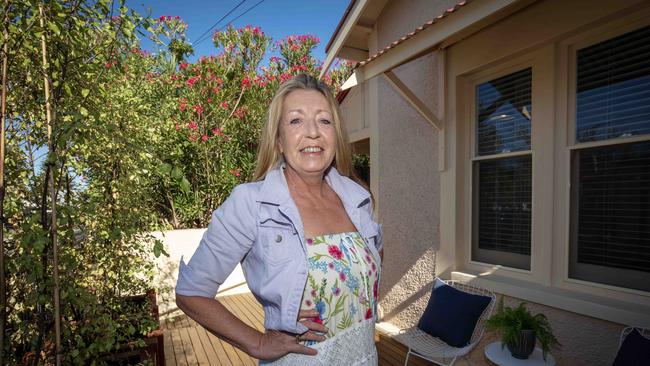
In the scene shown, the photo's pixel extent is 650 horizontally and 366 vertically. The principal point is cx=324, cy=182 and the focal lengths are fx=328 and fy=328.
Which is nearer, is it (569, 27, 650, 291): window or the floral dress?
the floral dress

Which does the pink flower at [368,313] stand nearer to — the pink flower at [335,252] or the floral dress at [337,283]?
the floral dress at [337,283]

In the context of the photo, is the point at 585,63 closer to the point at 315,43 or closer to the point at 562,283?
the point at 562,283

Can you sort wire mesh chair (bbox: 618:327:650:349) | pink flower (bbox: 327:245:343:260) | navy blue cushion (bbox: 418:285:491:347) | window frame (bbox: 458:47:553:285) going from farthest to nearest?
navy blue cushion (bbox: 418:285:491:347) → window frame (bbox: 458:47:553:285) → wire mesh chair (bbox: 618:327:650:349) → pink flower (bbox: 327:245:343:260)

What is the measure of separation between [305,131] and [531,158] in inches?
96.0

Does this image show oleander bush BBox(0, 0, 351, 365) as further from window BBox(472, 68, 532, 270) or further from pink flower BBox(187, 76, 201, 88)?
window BBox(472, 68, 532, 270)

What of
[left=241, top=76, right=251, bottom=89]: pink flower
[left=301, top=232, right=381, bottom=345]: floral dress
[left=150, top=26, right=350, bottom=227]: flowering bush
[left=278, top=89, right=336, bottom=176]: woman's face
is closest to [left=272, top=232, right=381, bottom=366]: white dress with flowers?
[left=301, top=232, right=381, bottom=345]: floral dress

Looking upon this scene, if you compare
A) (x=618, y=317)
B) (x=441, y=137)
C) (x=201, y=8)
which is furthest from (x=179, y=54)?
(x=618, y=317)

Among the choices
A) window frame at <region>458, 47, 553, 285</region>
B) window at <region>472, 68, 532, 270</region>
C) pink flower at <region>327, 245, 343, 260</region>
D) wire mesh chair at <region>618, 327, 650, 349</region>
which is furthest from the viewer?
window at <region>472, 68, 532, 270</region>

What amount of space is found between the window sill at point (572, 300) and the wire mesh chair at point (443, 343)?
118 mm

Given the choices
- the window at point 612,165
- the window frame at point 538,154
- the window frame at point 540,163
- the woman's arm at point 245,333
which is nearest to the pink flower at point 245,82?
the window frame at point 540,163

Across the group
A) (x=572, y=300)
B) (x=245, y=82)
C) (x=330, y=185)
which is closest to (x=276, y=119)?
(x=330, y=185)

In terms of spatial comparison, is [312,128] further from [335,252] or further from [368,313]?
[368,313]

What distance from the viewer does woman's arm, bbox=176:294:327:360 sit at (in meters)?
1.10

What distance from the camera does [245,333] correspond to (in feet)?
3.67
